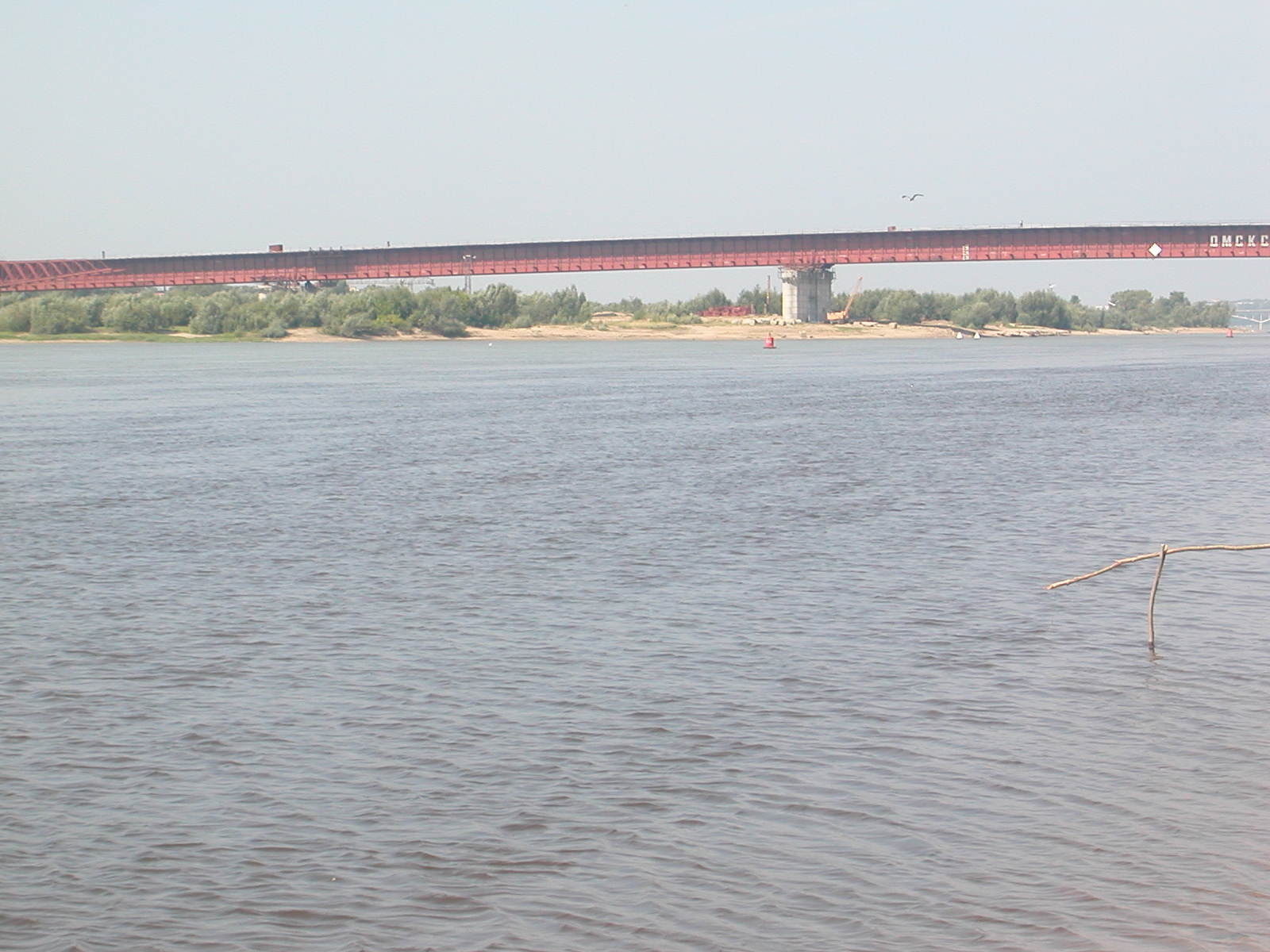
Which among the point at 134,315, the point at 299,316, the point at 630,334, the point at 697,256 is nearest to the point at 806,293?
the point at 697,256

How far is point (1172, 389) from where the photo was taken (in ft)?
217

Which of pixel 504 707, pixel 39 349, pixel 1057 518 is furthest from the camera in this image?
pixel 39 349

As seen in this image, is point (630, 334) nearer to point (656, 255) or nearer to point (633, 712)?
point (656, 255)

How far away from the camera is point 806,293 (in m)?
149

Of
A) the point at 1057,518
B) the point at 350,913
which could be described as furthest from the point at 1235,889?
the point at 1057,518

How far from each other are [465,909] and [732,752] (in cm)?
352

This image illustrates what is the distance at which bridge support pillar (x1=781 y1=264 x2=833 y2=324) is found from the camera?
5728 inches

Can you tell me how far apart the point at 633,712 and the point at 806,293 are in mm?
138427

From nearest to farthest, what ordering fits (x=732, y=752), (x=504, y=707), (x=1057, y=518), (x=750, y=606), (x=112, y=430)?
(x=732, y=752) → (x=504, y=707) → (x=750, y=606) → (x=1057, y=518) → (x=112, y=430)

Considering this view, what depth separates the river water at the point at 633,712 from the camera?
9.23 metres

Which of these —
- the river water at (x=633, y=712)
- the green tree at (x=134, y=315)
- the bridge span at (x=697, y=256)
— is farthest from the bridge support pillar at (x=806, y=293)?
the river water at (x=633, y=712)

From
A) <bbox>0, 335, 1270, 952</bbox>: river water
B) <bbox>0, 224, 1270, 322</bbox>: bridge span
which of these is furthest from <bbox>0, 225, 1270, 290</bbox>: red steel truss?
<bbox>0, 335, 1270, 952</bbox>: river water

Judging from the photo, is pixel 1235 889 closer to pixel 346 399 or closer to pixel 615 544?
pixel 615 544

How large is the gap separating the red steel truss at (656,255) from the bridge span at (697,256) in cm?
8
